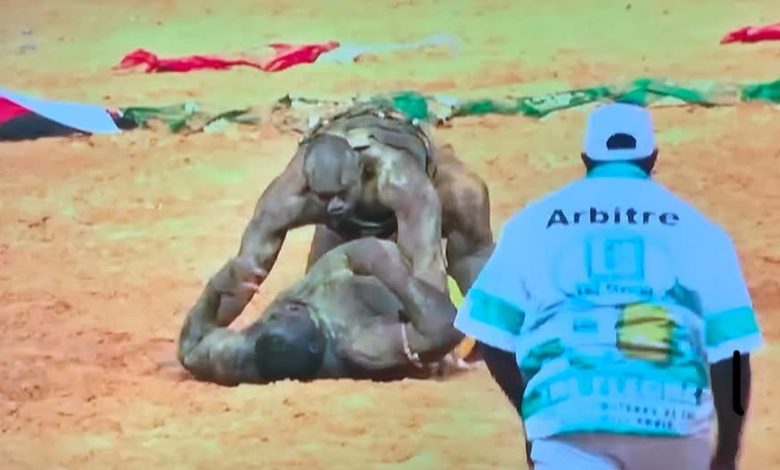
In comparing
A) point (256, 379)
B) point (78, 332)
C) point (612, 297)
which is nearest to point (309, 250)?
point (256, 379)

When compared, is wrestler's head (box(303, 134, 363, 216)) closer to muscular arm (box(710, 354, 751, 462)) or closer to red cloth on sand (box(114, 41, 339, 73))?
red cloth on sand (box(114, 41, 339, 73))

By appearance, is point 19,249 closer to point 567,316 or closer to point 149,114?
point 149,114

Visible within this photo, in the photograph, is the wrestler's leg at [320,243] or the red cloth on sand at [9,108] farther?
the red cloth on sand at [9,108]

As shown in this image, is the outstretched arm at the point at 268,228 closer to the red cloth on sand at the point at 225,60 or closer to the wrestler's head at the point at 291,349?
the wrestler's head at the point at 291,349

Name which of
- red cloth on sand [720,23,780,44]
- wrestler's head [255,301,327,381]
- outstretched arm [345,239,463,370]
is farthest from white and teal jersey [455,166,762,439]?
red cloth on sand [720,23,780,44]

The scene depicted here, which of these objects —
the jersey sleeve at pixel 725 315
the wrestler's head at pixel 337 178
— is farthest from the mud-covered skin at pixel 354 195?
the jersey sleeve at pixel 725 315

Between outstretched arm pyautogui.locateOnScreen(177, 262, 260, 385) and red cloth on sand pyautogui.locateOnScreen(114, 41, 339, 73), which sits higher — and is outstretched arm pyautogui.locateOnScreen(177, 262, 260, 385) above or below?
below
